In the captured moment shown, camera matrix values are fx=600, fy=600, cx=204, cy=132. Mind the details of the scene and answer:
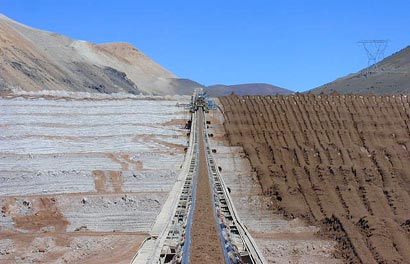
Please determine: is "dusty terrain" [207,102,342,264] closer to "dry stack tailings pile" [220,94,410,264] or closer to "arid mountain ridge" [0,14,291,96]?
"dry stack tailings pile" [220,94,410,264]

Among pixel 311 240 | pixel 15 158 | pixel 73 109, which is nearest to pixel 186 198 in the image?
pixel 311 240

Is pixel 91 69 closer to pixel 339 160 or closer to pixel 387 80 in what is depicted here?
pixel 387 80

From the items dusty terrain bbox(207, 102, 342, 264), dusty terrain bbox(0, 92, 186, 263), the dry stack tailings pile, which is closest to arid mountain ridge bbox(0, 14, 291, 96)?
dusty terrain bbox(0, 92, 186, 263)

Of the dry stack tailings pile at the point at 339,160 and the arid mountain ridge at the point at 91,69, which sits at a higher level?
the arid mountain ridge at the point at 91,69

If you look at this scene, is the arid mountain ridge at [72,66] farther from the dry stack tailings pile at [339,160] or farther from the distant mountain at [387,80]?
the distant mountain at [387,80]

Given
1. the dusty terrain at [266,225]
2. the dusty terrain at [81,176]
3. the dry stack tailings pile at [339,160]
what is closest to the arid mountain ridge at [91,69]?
the dusty terrain at [81,176]
